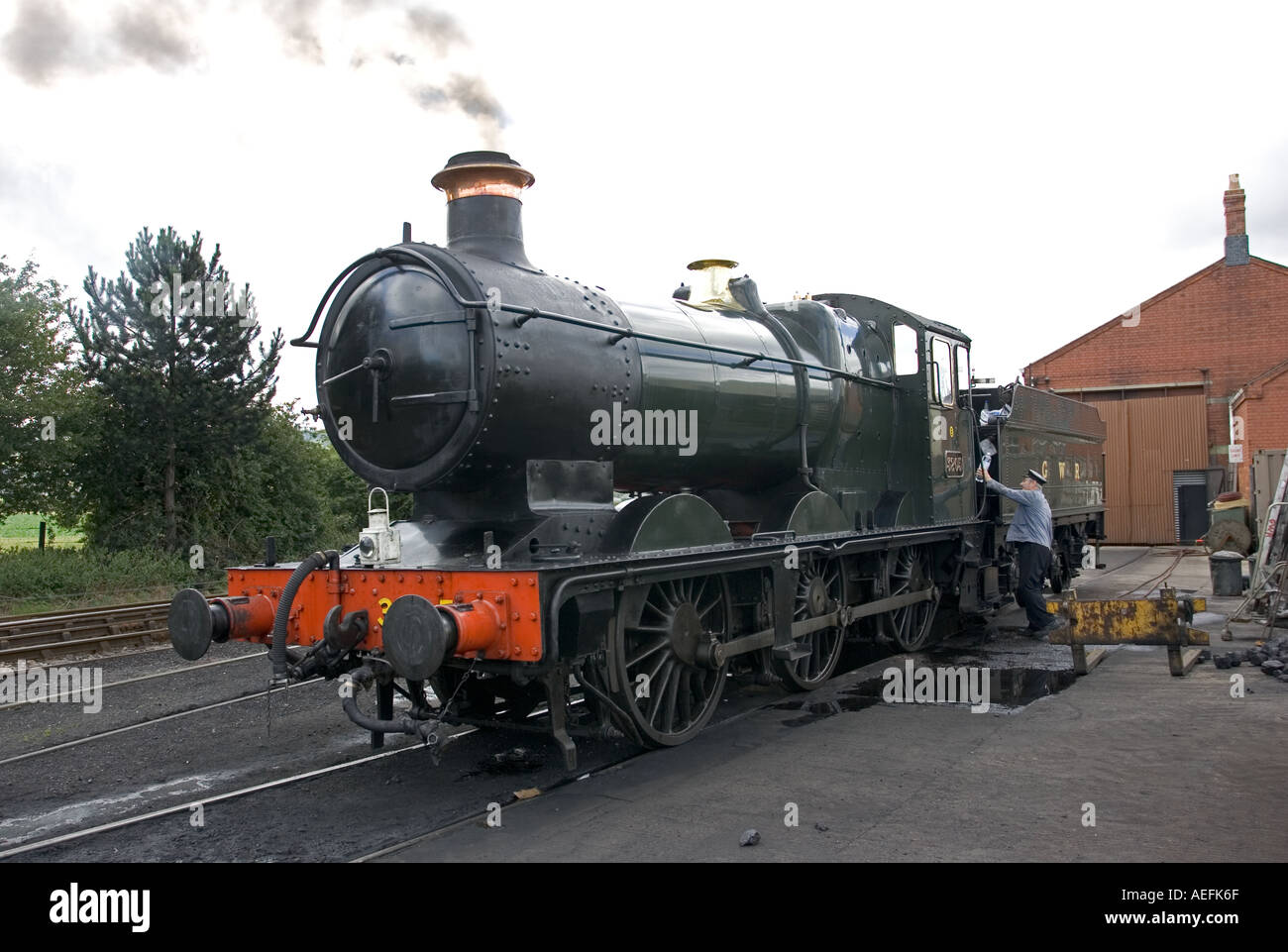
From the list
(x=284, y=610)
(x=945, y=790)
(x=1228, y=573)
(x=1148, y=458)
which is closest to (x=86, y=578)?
(x=284, y=610)

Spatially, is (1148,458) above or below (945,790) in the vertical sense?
above

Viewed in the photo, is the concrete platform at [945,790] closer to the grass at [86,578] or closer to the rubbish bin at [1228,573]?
the rubbish bin at [1228,573]

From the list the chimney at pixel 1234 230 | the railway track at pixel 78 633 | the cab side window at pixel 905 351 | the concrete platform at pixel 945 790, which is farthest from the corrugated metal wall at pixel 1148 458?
the railway track at pixel 78 633

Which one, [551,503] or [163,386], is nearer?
[551,503]

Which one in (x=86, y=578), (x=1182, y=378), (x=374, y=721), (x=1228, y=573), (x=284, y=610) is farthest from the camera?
(x=1182, y=378)

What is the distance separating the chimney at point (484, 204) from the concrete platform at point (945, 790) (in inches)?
126

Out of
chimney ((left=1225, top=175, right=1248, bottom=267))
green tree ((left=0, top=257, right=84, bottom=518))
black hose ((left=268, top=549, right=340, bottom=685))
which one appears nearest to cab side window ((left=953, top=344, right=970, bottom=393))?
black hose ((left=268, top=549, right=340, bottom=685))

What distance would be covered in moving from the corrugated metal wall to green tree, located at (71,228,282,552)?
21202 mm

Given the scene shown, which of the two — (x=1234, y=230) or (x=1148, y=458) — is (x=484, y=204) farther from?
(x=1234, y=230)

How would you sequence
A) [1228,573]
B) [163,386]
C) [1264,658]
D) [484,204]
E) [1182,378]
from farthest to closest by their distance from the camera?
[1182,378] → [163,386] → [1228,573] → [1264,658] → [484,204]

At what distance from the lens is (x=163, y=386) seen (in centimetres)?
1828

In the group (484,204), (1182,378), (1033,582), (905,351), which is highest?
(1182,378)

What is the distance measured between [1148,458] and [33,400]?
25645 mm

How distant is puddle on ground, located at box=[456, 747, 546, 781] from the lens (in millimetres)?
5746
